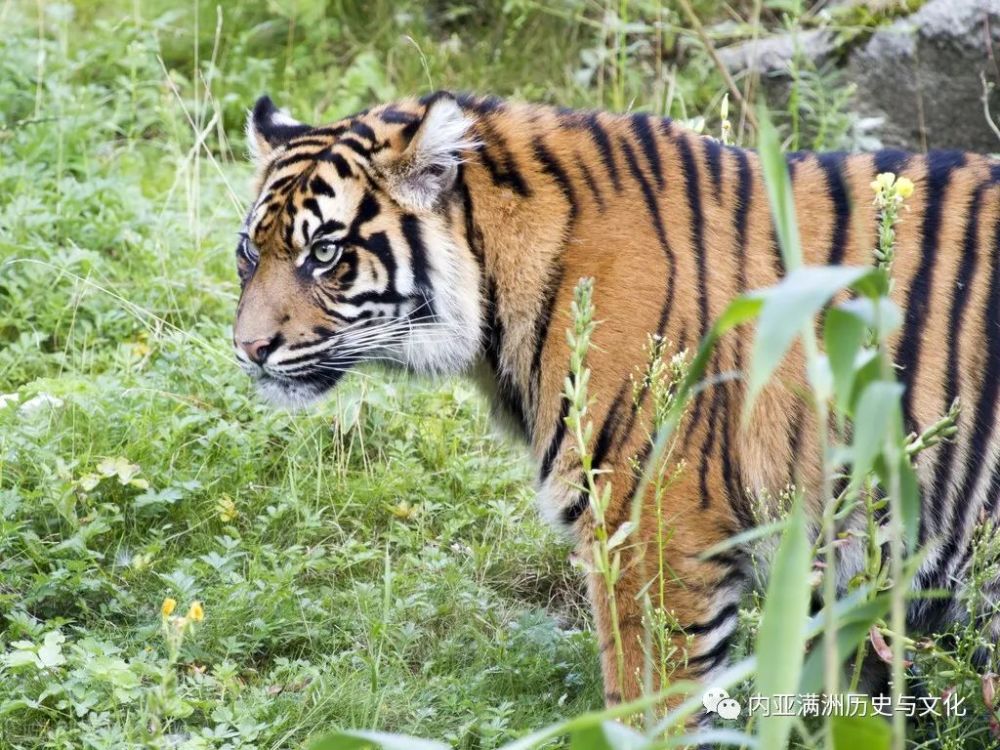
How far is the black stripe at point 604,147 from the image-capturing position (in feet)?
12.1

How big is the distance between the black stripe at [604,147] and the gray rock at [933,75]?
3.15 m

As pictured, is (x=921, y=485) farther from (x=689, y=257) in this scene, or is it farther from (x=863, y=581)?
(x=863, y=581)

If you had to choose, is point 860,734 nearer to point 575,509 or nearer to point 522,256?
point 575,509

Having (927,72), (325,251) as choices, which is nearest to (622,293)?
(325,251)

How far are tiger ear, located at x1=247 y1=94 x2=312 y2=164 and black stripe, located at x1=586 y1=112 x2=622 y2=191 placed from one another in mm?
829

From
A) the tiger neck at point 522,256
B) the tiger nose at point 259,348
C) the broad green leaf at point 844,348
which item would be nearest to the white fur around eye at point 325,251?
the tiger nose at point 259,348

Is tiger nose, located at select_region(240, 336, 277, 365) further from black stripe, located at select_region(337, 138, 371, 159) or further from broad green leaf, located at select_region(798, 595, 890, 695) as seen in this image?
broad green leaf, located at select_region(798, 595, 890, 695)

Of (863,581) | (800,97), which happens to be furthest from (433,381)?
(800,97)

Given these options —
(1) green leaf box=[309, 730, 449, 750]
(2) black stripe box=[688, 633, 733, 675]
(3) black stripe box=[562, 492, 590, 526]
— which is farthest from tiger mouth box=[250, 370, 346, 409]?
(1) green leaf box=[309, 730, 449, 750]

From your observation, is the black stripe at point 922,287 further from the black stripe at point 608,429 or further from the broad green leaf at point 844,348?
the broad green leaf at point 844,348

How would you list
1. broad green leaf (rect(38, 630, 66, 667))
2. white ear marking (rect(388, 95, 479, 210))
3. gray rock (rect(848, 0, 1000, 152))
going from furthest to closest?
gray rock (rect(848, 0, 1000, 152)), white ear marking (rect(388, 95, 479, 210)), broad green leaf (rect(38, 630, 66, 667))

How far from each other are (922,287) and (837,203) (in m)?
0.30

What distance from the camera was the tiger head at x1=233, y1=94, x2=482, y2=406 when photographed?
12.1ft

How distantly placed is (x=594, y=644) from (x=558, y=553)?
0.51m
